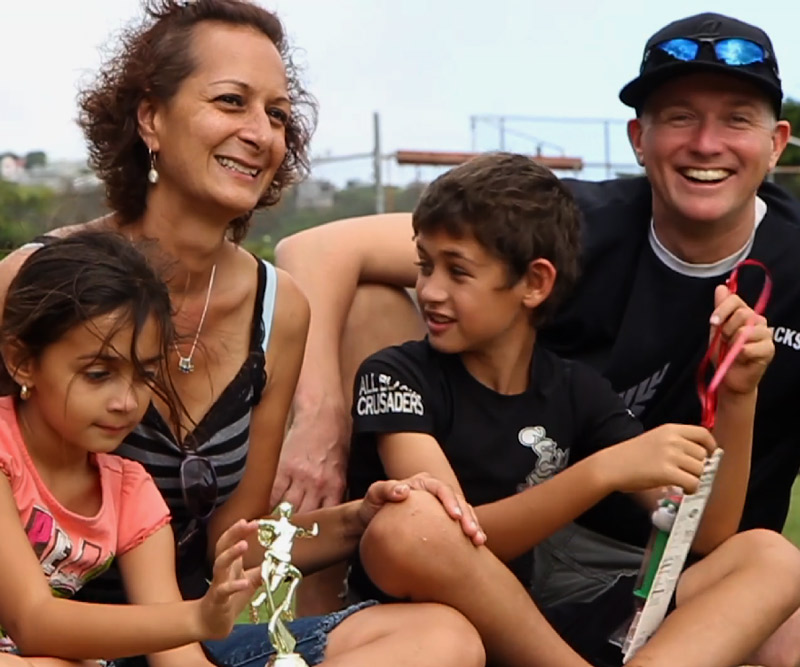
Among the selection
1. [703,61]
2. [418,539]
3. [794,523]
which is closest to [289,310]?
[418,539]

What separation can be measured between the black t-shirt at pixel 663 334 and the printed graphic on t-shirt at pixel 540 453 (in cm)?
33

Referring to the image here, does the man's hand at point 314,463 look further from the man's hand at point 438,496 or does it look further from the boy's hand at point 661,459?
the boy's hand at point 661,459

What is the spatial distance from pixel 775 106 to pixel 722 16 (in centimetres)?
28

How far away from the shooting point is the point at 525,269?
143 inches

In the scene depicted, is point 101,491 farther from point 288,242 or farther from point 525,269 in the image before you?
point 288,242

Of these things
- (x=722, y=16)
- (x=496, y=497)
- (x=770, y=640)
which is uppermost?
(x=722, y=16)

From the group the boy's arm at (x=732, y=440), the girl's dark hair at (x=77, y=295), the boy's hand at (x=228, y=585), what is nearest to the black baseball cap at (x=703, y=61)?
the boy's arm at (x=732, y=440)

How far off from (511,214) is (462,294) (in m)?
0.23

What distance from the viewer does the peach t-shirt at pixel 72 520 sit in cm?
282

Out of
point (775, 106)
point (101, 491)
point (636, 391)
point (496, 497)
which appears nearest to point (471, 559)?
point (496, 497)

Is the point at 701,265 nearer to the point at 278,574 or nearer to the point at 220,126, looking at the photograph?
the point at 220,126

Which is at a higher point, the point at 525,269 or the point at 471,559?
the point at 525,269

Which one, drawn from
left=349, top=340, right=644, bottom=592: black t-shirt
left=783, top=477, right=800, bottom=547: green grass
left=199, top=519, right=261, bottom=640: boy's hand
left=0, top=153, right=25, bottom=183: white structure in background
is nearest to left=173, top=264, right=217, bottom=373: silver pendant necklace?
left=349, top=340, right=644, bottom=592: black t-shirt

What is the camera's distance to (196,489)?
3.37m
